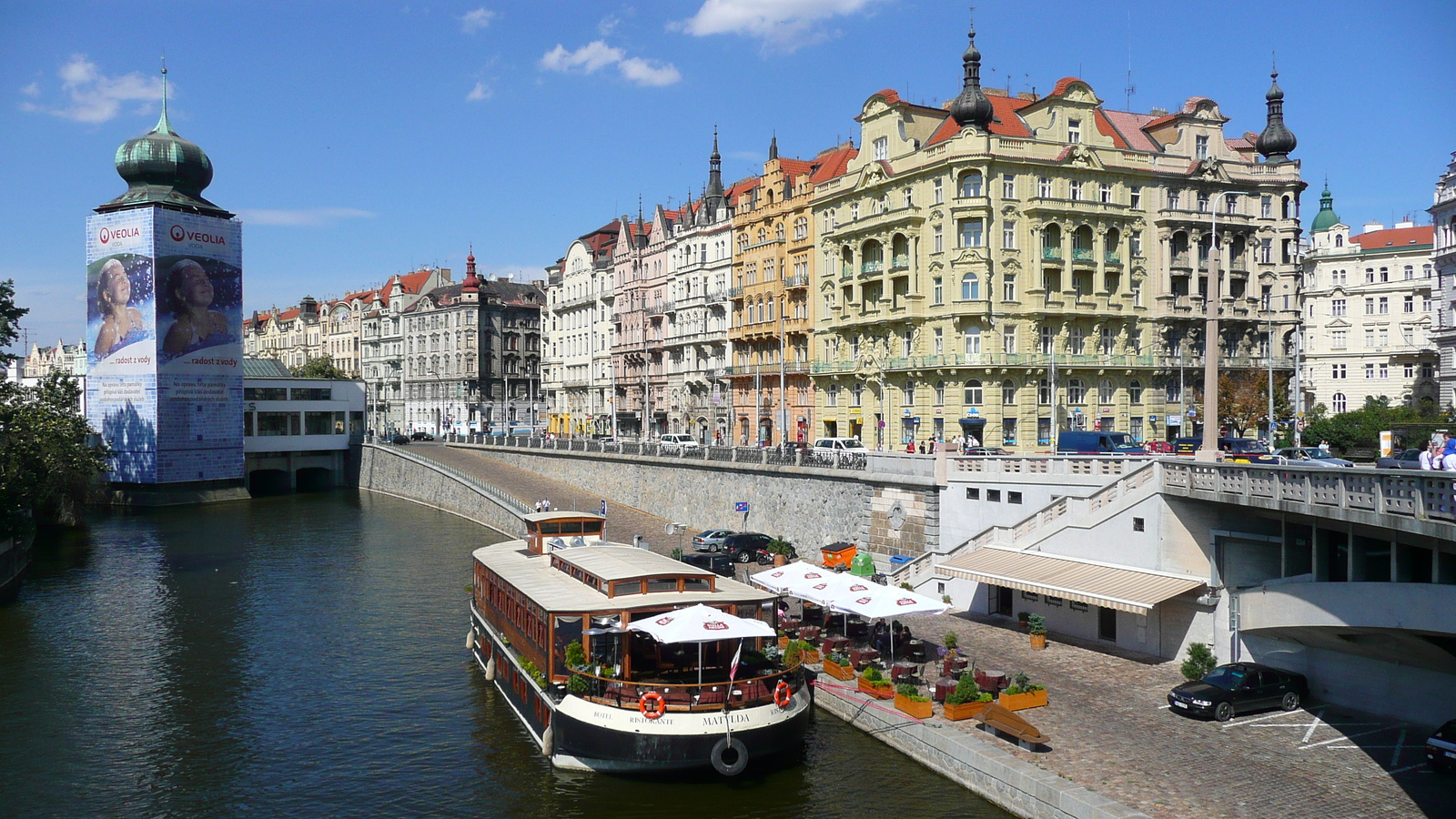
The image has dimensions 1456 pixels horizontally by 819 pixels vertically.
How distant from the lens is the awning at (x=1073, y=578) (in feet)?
91.0

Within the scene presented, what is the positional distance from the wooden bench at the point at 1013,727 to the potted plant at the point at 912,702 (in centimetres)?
141

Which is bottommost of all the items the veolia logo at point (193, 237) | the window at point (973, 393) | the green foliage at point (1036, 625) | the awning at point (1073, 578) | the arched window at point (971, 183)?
the green foliage at point (1036, 625)

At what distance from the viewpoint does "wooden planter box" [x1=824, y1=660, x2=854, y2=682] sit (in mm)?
28234

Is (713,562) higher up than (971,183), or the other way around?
(971,183)

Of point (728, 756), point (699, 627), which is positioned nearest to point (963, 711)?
point (728, 756)

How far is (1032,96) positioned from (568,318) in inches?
2373

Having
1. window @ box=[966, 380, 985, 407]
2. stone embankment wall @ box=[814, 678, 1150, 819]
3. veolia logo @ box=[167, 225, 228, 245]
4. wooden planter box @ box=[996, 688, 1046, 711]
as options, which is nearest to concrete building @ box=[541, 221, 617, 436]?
veolia logo @ box=[167, 225, 228, 245]

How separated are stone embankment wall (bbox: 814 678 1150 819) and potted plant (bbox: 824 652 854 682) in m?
1.33

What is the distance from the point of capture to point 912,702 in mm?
24469

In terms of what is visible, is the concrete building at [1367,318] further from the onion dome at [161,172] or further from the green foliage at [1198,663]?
the onion dome at [161,172]

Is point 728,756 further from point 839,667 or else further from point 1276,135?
point 1276,135

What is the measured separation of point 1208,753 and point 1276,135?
2264 inches

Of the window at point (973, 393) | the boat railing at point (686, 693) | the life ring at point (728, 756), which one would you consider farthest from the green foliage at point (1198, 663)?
the window at point (973, 393)

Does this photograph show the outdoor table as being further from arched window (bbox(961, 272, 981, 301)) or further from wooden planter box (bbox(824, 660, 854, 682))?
arched window (bbox(961, 272, 981, 301))
